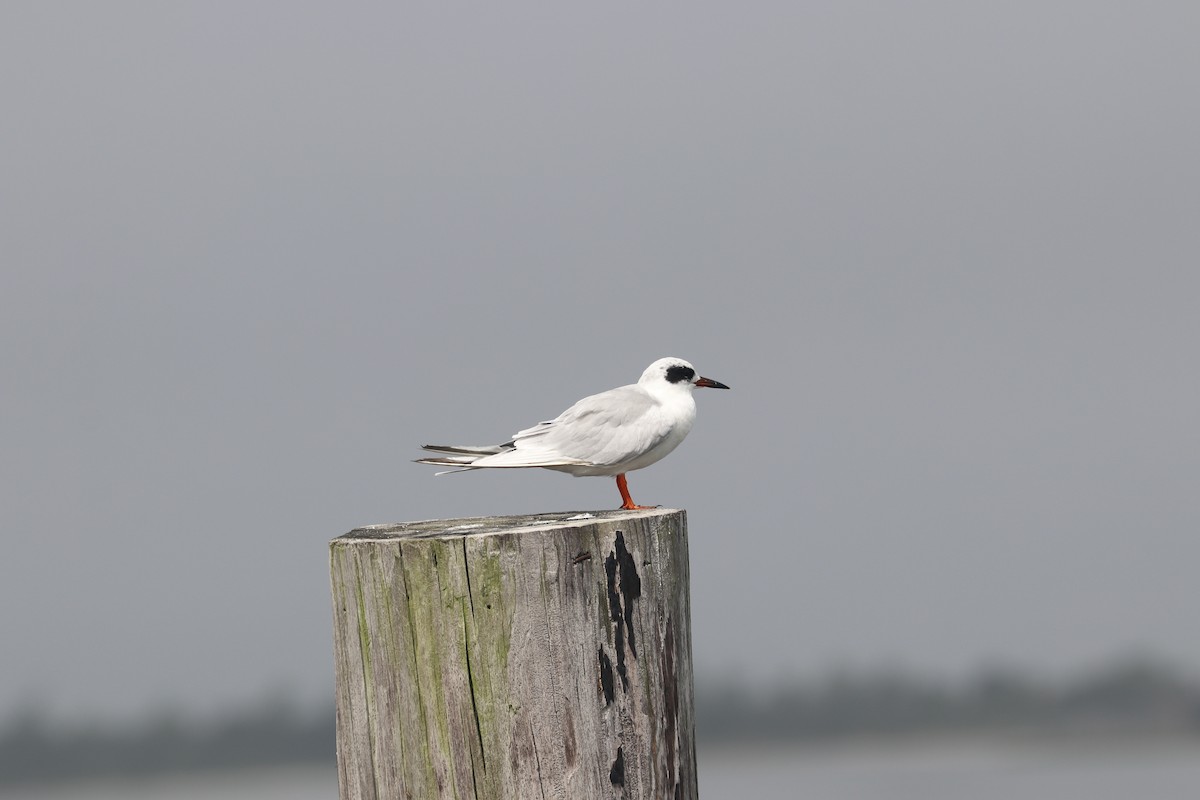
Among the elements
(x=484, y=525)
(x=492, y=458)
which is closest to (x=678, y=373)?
(x=492, y=458)

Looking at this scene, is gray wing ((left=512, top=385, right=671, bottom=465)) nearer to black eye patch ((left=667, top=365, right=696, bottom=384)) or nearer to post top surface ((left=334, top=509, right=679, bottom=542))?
black eye patch ((left=667, top=365, right=696, bottom=384))

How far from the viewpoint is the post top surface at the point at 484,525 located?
4586 millimetres

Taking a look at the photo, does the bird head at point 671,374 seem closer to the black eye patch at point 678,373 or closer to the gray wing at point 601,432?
the black eye patch at point 678,373

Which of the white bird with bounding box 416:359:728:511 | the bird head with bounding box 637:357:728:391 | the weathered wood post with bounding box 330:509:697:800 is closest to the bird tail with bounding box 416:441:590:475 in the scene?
the white bird with bounding box 416:359:728:511

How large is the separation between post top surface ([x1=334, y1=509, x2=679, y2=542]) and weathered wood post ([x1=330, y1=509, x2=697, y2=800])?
0.26ft

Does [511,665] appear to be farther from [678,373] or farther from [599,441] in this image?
[678,373]

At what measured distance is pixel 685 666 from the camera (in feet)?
15.8

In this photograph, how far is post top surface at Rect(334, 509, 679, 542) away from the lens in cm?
459

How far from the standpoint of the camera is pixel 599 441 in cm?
661

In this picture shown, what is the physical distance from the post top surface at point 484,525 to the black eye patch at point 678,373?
1.89 m

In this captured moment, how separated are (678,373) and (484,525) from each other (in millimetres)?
2563

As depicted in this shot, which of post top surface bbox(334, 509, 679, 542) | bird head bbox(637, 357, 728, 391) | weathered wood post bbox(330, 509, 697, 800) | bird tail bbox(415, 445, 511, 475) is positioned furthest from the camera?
bird head bbox(637, 357, 728, 391)

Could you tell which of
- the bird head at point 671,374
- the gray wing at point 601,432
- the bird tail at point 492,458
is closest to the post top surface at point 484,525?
the bird tail at point 492,458

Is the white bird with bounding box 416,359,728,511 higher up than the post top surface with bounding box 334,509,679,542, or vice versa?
the white bird with bounding box 416,359,728,511
